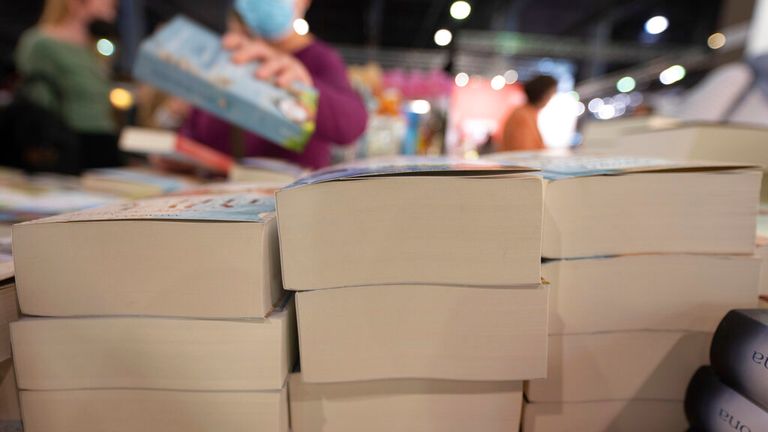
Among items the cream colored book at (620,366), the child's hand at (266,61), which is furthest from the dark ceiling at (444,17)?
the cream colored book at (620,366)

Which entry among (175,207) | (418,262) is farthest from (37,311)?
(418,262)

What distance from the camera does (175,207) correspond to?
17.5 inches

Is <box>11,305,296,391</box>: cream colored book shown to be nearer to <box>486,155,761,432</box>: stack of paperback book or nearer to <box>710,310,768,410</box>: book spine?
<box>486,155,761,432</box>: stack of paperback book

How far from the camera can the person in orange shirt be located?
83.7 inches

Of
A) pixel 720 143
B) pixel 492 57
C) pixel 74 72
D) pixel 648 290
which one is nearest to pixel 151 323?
pixel 648 290

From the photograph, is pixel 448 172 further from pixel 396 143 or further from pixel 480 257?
pixel 396 143

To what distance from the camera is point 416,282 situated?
0.40m

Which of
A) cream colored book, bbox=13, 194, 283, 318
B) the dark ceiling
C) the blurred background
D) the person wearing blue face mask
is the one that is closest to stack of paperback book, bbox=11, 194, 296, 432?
cream colored book, bbox=13, 194, 283, 318

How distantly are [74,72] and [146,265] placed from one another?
4.51 feet

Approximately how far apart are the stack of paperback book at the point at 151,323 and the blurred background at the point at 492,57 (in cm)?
78

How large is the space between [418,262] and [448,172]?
0.10m

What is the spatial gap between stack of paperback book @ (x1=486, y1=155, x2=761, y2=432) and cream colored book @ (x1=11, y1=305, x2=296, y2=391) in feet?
1.10

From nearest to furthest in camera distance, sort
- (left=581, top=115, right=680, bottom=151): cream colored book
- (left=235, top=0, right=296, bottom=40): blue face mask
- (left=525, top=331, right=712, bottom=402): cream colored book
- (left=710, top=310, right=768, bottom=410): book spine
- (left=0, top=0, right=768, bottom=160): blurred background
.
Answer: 1. (left=710, top=310, right=768, bottom=410): book spine
2. (left=525, top=331, right=712, bottom=402): cream colored book
3. (left=235, top=0, right=296, bottom=40): blue face mask
4. (left=581, top=115, right=680, bottom=151): cream colored book
5. (left=0, top=0, right=768, bottom=160): blurred background

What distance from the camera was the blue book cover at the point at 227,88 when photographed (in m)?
0.70
